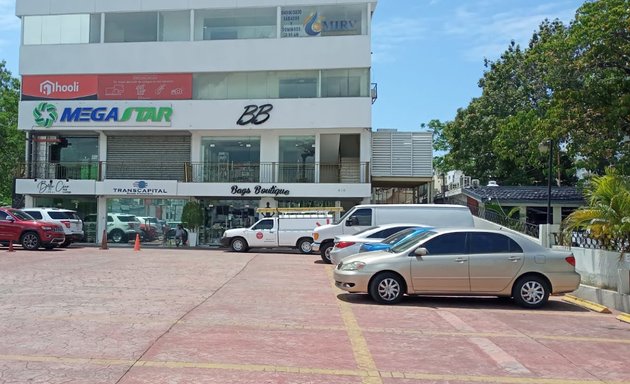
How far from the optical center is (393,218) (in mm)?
19906

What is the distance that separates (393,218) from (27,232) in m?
14.5

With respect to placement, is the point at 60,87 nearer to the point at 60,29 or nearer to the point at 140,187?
the point at 60,29

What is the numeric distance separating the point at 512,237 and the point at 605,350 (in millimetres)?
3689

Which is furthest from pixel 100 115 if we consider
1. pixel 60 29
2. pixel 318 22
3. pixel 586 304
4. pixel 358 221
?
pixel 586 304

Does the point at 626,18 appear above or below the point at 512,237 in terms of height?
above

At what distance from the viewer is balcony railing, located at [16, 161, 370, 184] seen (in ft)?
96.0

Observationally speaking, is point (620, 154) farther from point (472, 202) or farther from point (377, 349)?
point (377, 349)

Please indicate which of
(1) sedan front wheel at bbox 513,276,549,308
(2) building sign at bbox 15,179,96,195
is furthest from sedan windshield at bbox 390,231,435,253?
(2) building sign at bbox 15,179,96,195

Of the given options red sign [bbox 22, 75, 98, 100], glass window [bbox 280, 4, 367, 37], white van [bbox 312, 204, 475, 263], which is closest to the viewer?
white van [bbox 312, 204, 475, 263]

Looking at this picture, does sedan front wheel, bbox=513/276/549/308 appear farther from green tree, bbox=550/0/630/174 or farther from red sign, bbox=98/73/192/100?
red sign, bbox=98/73/192/100

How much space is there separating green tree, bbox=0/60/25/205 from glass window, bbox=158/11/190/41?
19.8 m

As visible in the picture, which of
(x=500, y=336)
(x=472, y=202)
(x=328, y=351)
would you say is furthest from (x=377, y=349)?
(x=472, y=202)

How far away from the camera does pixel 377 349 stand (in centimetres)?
695

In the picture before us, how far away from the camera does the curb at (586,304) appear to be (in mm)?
10844
